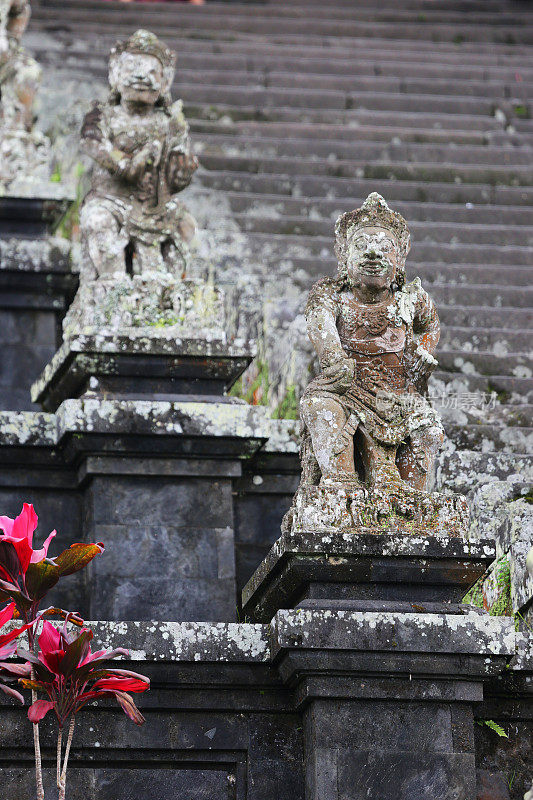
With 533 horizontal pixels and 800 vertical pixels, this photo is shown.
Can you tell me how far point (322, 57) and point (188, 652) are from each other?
465 inches

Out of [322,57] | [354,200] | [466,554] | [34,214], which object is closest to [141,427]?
[466,554]

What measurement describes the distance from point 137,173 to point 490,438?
9.06 ft

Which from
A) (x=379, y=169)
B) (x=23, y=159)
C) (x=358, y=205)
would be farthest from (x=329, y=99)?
(x=23, y=159)

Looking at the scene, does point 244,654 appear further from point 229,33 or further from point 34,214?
point 229,33

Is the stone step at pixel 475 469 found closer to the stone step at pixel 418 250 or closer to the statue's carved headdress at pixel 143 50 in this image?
the statue's carved headdress at pixel 143 50

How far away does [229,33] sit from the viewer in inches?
771

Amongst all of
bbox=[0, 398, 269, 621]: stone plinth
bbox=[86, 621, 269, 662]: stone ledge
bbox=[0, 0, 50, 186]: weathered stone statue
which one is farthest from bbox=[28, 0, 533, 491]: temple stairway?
bbox=[86, 621, 269, 662]: stone ledge

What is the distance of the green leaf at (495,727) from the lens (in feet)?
27.1

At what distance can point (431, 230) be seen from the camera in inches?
589

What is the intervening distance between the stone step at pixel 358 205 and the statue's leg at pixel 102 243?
154 inches

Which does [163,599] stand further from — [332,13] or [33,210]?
[332,13]

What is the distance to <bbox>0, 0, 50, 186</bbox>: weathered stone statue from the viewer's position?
13219 millimetres

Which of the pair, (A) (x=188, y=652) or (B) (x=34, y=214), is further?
(B) (x=34, y=214)

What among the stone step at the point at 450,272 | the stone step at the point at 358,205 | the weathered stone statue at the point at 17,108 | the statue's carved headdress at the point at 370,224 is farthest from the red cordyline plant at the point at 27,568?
the stone step at the point at 358,205
